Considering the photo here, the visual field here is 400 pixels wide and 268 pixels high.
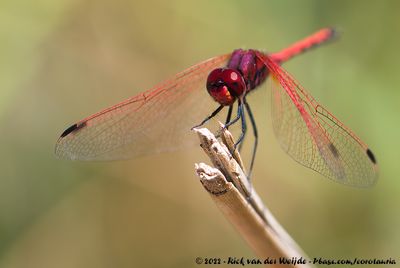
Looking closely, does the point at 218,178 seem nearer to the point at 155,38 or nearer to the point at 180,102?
the point at 180,102

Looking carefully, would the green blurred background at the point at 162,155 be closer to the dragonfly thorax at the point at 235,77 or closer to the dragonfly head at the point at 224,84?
the dragonfly thorax at the point at 235,77

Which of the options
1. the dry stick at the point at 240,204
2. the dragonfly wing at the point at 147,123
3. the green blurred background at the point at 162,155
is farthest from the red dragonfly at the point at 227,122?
the dry stick at the point at 240,204

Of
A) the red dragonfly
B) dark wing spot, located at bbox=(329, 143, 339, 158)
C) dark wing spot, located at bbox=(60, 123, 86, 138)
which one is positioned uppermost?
dark wing spot, located at bbox=(60, 123, 86, 138)

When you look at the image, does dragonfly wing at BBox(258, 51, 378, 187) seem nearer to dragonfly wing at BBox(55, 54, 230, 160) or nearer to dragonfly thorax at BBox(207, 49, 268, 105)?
dragonfly thorax at BBox(207, 49, 268, 105)

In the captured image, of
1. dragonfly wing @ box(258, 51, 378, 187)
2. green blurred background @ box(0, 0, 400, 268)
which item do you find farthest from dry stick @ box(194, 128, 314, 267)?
green blurred background @ box(0, 0, 400, 268)

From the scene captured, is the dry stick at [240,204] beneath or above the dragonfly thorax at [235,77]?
beneath

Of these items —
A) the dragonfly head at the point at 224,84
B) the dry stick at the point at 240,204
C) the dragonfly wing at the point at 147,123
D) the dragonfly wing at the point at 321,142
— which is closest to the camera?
the dry stick at the point at 240,204
